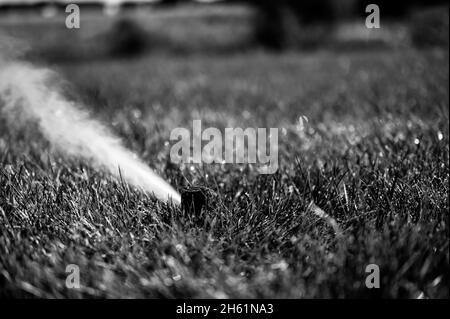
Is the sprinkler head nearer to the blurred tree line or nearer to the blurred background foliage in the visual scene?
the blurred background foliage

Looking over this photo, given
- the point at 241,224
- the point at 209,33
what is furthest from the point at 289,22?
the point at 241,224

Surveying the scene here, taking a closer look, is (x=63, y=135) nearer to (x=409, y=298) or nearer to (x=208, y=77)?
(x=409, y=298)

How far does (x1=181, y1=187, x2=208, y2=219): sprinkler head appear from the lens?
5.28 ft

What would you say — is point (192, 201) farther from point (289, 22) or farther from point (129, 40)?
point (289, 22)

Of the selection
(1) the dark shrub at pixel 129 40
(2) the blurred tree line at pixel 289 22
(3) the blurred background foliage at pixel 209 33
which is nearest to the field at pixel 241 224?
(3) the blurred background foliage at pixel 209 33

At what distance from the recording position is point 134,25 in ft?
52.7

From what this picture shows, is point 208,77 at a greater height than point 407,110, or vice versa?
point 208,77

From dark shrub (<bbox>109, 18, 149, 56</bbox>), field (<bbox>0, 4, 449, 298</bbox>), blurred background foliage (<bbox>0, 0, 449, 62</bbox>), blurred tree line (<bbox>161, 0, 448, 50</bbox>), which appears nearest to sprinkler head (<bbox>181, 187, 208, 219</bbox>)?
Result: field (<bbox>0, 4, 449, 298</bbox>)

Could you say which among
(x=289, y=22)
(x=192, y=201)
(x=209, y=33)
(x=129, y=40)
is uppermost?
(x=289, y=22)

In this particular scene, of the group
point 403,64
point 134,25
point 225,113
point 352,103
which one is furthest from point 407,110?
point 134,25

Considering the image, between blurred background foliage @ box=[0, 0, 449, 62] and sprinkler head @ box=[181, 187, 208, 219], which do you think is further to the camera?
blurred background foliage @ box=[0, 0, 449, 62]

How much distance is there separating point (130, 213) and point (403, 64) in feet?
20.5

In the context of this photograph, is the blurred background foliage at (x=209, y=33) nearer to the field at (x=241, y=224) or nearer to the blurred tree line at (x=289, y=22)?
the blurred tree line at (x=289, y=22)

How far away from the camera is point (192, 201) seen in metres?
1.60
